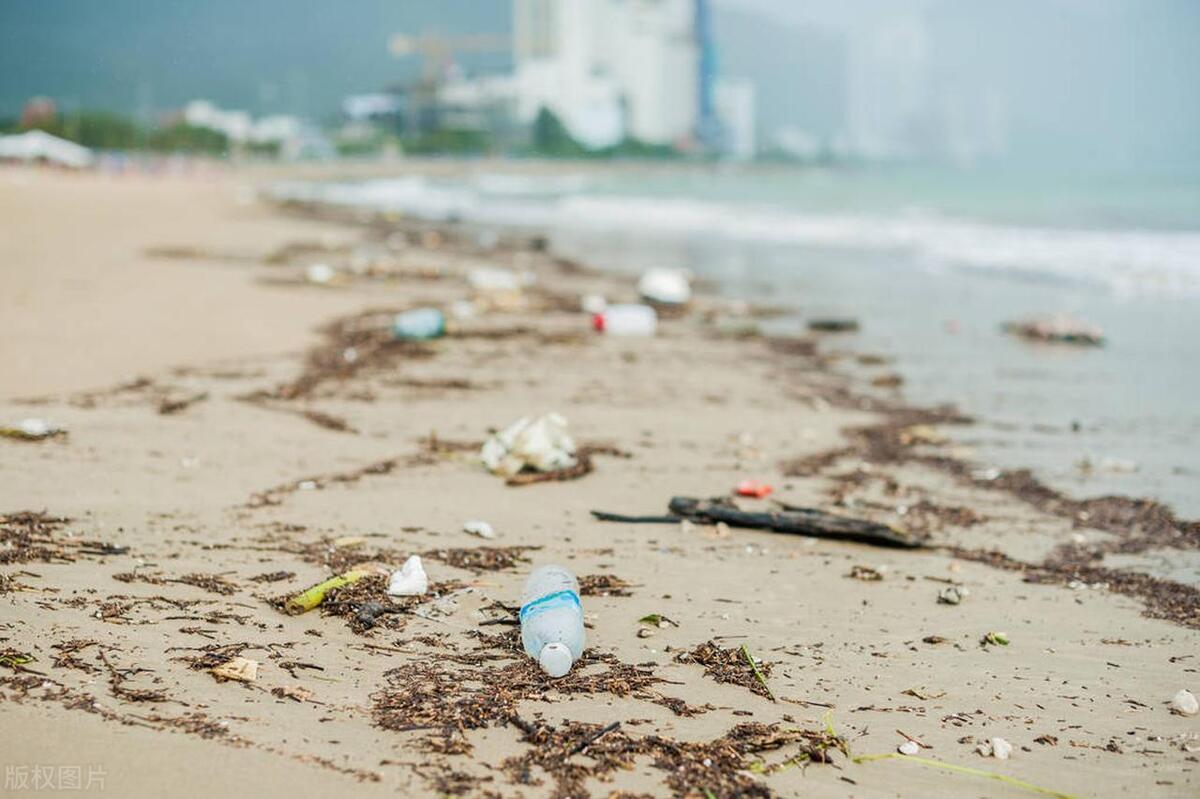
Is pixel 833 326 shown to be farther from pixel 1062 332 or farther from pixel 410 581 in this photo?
pixel 410 581

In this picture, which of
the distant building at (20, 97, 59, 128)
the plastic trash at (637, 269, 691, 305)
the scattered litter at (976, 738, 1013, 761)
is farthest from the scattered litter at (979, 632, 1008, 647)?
the distant building at (20, 97, 59, 128)

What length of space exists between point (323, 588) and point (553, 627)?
0.82 m

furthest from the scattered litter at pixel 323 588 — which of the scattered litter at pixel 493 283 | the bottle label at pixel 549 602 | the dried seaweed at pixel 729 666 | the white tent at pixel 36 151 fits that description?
the white tent at pixel 36 151

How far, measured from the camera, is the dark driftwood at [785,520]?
13.8 ft

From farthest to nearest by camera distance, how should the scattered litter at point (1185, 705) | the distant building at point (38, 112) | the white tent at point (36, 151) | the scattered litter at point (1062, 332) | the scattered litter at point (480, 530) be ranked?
the distant building at point (38, 112)
the white tent at point (36, 151)
the scattered litter at point (1062, 332)
the scattered litter at point (480, 530)
the scattered litter at point (1185, 705)

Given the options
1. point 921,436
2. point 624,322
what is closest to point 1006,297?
point 624,322

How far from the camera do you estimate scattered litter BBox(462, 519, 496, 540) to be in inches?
163

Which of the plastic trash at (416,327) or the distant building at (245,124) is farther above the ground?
the distant building at (245,124)

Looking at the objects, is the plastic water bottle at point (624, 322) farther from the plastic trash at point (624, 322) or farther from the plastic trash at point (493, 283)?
the plastic trash at point (493, 283)

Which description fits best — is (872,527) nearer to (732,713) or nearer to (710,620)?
(710,620)

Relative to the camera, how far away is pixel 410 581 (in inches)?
134

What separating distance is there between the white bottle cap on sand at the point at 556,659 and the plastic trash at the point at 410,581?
0.70 metres

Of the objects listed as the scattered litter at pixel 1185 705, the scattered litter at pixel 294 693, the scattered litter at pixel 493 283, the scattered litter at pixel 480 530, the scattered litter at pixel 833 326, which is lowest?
the scattered litter at pixel 1185 705

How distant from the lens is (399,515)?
4.31 meters
